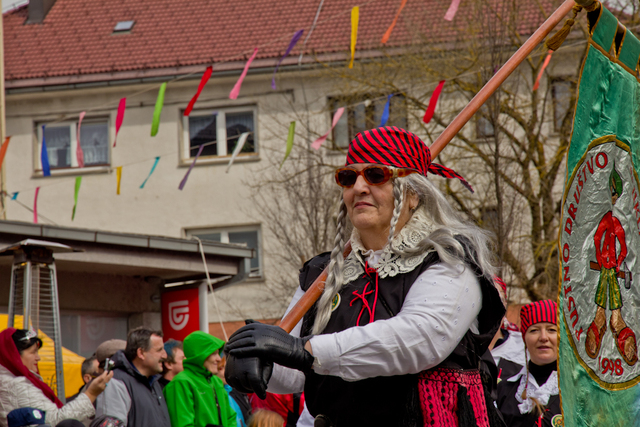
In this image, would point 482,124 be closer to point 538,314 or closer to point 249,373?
point 538,314

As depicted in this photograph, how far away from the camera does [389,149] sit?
9.07 ft

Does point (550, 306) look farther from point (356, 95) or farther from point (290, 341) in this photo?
point (356, 95)

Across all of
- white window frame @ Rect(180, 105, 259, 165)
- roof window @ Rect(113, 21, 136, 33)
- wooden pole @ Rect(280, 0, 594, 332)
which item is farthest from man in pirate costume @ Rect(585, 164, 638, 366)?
roof window @ Rect(113, 21, 136, 33)

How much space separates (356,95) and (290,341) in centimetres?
1408

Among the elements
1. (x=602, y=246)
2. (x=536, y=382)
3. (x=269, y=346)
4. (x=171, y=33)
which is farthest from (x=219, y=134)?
(x=269, y=346)

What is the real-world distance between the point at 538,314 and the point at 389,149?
327 centimetres

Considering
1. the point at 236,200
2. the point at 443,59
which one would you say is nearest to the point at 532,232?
the point at 443,59

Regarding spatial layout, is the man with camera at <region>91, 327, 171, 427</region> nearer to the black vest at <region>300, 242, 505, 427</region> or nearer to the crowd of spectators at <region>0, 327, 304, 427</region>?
the crowd of spectators at <region>0, 327, 304, 427</region>

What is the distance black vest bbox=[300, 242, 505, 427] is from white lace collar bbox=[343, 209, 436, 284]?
0.07 ft

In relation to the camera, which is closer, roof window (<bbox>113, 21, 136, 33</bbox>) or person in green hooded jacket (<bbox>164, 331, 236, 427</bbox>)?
person in green hooded jacket (<bbox>164, 331, 236, 427</bbox>)

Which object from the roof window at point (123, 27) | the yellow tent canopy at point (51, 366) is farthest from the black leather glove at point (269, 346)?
the roof window at point (123, 27)

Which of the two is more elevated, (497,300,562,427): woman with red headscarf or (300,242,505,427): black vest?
(300,242,505,427): black vest

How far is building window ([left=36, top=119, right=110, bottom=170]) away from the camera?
21.0 metres

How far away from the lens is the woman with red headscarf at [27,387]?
5.69 m
